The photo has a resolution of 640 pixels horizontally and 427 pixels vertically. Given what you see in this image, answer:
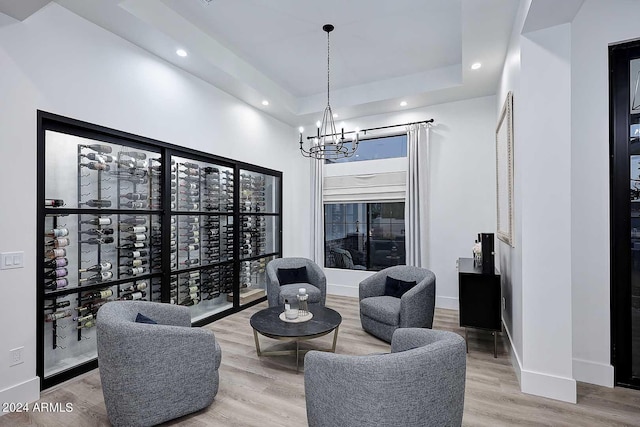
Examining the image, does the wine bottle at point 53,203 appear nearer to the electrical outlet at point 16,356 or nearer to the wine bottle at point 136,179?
the wine bottle at point 136,179

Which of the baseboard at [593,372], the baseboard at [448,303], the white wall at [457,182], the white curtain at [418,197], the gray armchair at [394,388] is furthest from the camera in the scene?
the white curtain at [418,197]

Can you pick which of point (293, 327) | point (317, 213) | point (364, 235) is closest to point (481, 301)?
point (293, 327)

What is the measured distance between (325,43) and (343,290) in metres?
4.00

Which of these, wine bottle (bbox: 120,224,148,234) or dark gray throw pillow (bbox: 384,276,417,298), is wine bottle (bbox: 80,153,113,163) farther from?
Result: dark gray throw pillow (bbox: 384,276,417,298)

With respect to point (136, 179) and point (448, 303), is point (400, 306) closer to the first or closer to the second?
point (448, 303)

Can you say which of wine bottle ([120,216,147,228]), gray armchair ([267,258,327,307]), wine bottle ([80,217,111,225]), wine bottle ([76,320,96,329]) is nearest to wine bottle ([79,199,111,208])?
wine bottle ([80,217,111,225])

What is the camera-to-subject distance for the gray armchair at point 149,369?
1949mm

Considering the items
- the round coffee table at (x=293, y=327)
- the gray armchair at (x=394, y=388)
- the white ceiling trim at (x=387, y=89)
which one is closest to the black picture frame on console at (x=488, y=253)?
the round coffee table at (x=293, y=327)

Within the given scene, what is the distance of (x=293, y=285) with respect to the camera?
4.28 meters

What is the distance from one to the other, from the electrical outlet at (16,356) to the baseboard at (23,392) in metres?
0.17

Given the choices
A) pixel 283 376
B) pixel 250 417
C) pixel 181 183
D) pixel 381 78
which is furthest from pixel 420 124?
pixel 250 417

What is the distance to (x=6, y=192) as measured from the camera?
2.31 metres

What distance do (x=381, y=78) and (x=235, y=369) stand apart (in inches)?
171

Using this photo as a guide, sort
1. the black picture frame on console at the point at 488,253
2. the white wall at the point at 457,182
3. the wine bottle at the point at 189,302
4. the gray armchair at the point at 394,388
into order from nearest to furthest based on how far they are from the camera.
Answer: the gray armchair at the point at 394,388
the black picture frame on console at the point at 488,253
the wine bottle at the point at 189,302
the white wall at the point at 457,182
